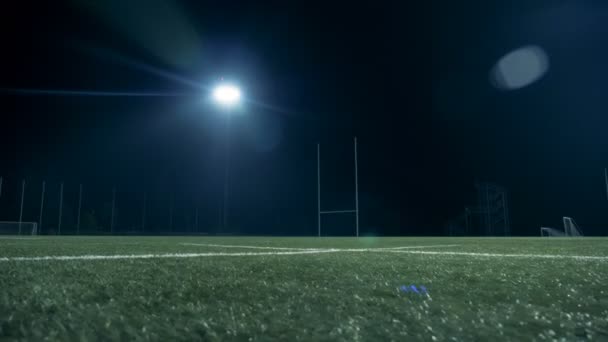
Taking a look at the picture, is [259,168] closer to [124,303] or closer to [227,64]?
[227,64]

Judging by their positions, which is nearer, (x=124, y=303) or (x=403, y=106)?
(x=124, y=303)

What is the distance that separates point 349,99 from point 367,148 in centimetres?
242

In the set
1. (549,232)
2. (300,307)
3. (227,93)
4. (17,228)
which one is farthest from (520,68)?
(17,228)

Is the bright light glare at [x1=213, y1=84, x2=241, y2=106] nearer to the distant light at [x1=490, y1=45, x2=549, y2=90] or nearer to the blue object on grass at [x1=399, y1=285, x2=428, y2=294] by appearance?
the distant light at [x1=490, y1=45, x2=549, y2=90]

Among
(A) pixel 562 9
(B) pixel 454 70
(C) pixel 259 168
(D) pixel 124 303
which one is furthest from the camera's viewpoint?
(C) pixel 259 168

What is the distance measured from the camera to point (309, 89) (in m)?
17.4

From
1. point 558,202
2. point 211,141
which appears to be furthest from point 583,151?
point 211,141

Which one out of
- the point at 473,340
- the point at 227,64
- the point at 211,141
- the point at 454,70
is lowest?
the point at 473,340

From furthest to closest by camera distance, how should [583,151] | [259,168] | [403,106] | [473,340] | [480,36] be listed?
[259,168], [403,106], [583,151], [480,36], [473,340]

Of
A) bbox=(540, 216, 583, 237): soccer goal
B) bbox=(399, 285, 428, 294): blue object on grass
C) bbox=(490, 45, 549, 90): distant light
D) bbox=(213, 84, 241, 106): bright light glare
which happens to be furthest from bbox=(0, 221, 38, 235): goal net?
bbox=(540, 216, 583, 237): soccer goal

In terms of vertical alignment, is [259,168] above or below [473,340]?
above

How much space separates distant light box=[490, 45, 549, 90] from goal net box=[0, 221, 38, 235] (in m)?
19.1

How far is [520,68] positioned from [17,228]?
21.3 m

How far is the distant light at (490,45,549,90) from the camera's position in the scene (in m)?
13.4
